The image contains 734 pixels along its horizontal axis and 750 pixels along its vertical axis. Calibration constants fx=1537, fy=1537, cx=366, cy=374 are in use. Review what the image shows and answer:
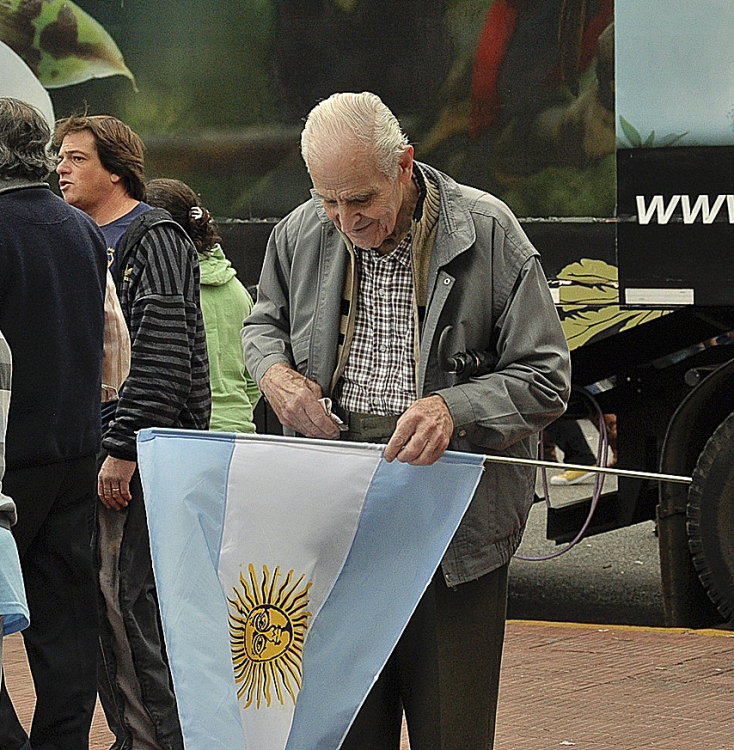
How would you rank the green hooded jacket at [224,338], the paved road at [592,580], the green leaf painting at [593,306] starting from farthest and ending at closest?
the paved road at [592,580] < the green leaf painting at [593,306] < the green hooded jacket at [224,338]

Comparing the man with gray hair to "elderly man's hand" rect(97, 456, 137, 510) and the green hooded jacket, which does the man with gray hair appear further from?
the green hooded jacket

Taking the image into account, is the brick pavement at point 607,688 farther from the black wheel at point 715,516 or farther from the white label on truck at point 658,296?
the white label on truck at point 658,296

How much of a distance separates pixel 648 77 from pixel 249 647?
11.4ft

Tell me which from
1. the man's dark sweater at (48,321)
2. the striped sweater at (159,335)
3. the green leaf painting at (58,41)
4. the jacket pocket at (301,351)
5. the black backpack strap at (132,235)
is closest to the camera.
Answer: the jacket pocket at (301,351)

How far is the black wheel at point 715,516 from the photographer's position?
6.43 meters

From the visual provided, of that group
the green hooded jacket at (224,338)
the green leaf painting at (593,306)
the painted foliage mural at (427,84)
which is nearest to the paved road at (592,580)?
the green leaf painting at (593,306)

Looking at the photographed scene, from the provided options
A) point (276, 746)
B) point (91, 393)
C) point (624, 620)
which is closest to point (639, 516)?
point (624, 620)

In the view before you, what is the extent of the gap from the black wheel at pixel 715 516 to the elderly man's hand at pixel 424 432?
3.40 m

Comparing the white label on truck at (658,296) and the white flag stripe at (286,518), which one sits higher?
the white label on truck at (658,296)

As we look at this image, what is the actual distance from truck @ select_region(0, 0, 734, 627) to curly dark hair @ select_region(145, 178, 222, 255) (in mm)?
1209

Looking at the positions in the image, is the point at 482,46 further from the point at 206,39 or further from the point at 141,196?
the point at 141,196

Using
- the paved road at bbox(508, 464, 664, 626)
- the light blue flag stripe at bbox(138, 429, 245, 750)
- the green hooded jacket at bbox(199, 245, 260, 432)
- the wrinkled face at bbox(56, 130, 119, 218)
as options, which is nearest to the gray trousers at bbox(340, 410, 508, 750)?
the light blue flag stripe at bbox(138, 429, 245, 750)

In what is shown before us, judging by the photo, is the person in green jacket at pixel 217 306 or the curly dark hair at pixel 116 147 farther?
the person in green jacket at pixel 217 306

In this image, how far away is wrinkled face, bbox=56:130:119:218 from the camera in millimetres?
4977
